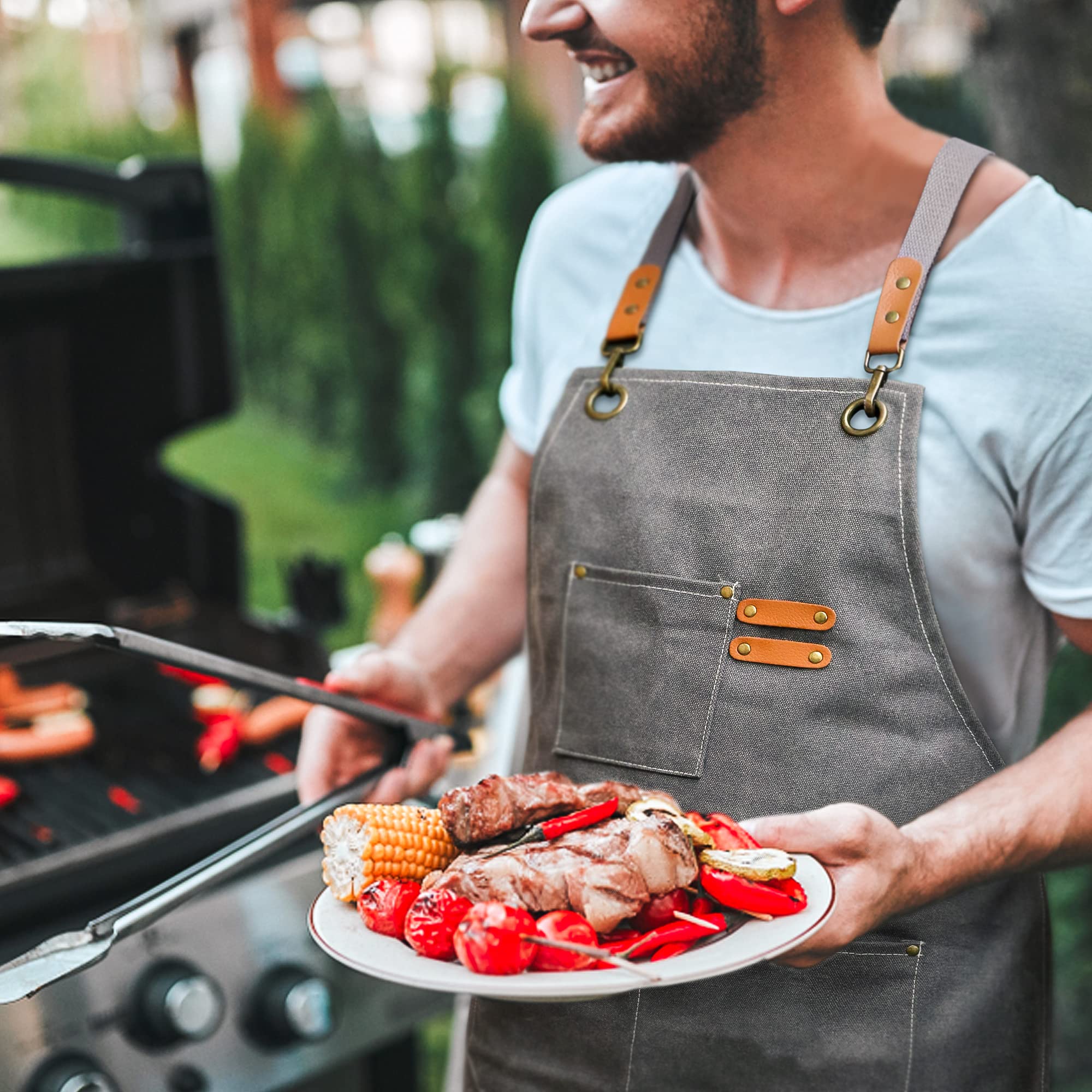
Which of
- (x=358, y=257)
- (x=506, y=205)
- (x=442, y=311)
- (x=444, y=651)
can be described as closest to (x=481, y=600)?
(x=444, y=651)

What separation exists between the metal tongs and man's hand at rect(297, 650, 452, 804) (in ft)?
0.42

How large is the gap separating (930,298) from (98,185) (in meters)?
1.39

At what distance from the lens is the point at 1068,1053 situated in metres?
2.69

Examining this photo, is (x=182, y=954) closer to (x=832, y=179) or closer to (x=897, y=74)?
(x=832, y=179)

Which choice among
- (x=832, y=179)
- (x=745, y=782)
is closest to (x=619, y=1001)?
(x=745, y=782)

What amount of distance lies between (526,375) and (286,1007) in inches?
36.9

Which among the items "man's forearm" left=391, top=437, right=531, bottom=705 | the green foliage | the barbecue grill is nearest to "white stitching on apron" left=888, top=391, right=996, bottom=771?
"man's forearm" left=391, top=437, right=531, bottom=705

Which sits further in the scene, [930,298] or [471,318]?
[471,318]

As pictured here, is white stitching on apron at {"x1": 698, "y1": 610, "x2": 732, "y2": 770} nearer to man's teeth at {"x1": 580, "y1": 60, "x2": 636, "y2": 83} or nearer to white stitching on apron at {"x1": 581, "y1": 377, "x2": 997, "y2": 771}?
white stitching on apron at {"x1": 581, "y1": 377, "x2": 997, "y2": 771}

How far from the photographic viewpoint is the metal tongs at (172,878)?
96cm

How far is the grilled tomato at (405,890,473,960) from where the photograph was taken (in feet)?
3.09

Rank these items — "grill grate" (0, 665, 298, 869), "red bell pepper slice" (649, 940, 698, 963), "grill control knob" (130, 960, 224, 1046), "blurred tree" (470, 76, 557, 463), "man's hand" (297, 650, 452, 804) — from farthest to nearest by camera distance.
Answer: "blurred tree" (470, 76, 557, 463) → "grill grate" (0, 665, 298, 869) → "grill control knob" (130, 960, 224, 1046) → "man's hand" (297, 650, 452, 804) → "red bell pepper slice" (649, 940, 698, 963)

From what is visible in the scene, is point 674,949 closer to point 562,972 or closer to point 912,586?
point 562,972

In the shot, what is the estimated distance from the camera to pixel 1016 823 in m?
1.17
